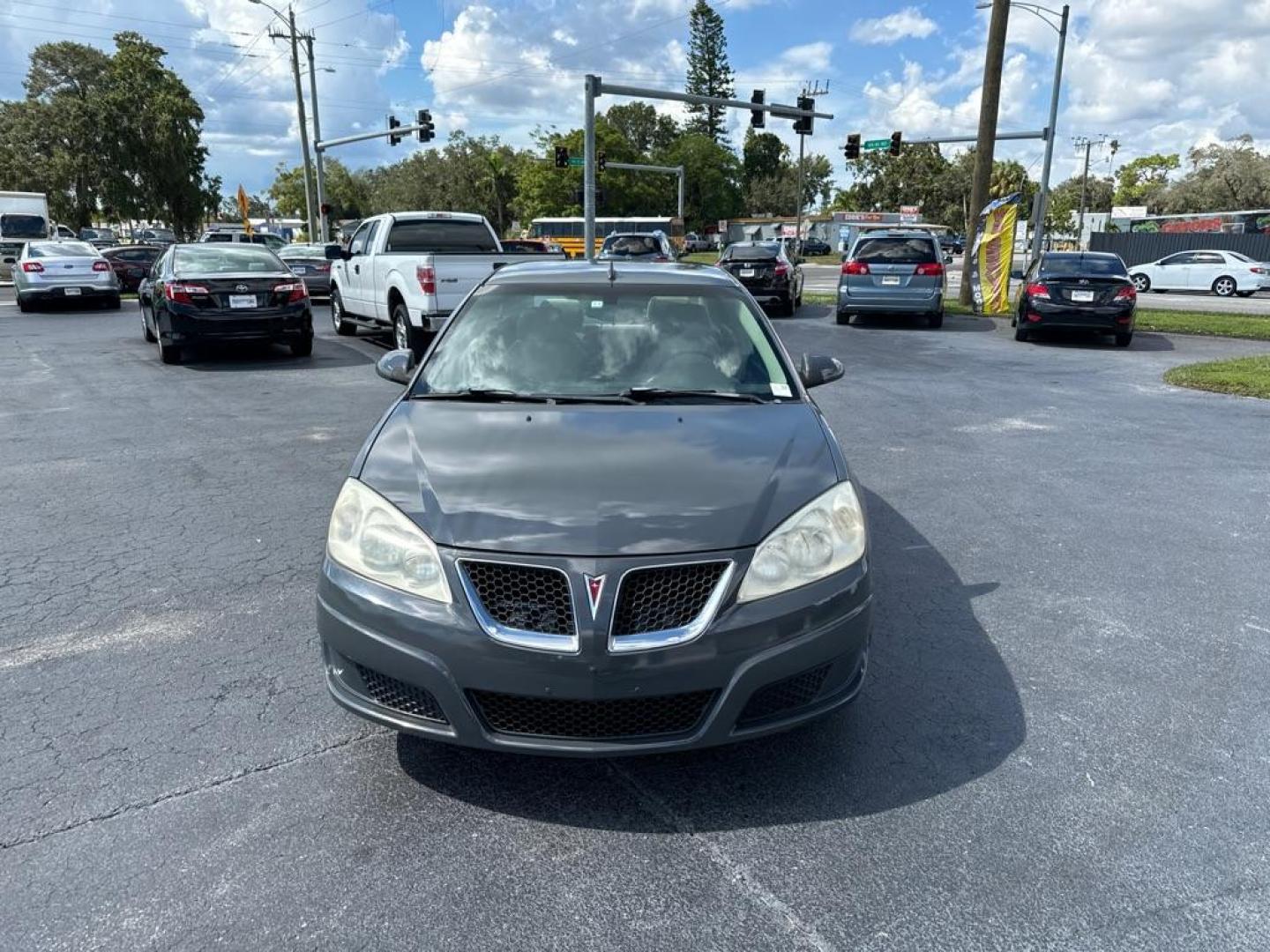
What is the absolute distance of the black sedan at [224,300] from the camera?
11.2 metres

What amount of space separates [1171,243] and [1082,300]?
35694 mm

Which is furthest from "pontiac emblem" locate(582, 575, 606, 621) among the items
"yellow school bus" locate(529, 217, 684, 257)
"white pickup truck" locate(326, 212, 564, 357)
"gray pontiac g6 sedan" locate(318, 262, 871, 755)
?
"yellow school bus" locate(529, 217, 684, 257)

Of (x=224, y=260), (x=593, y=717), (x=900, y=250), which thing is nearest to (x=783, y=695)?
(x=593, y=717)

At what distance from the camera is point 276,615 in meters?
4.19

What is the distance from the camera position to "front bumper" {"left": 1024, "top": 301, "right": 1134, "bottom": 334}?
1446cm

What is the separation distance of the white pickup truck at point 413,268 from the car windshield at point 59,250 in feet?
28.7

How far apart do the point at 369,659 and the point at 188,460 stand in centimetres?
518

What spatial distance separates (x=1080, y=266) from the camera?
50.0 feet

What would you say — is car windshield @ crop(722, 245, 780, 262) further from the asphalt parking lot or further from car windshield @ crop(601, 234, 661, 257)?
the asphalt parking lot

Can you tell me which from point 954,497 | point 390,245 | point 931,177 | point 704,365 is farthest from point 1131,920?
point 931,177

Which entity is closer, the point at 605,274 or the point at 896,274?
the point at 605,274

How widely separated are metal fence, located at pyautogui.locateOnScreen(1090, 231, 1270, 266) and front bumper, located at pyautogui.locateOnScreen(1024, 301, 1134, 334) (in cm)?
3148

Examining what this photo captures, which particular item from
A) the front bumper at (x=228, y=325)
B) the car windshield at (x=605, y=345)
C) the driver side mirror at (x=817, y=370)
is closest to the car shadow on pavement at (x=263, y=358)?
the front bumper at (x=228, y=325)

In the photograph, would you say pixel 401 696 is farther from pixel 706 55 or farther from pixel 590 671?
pixel 706 55
